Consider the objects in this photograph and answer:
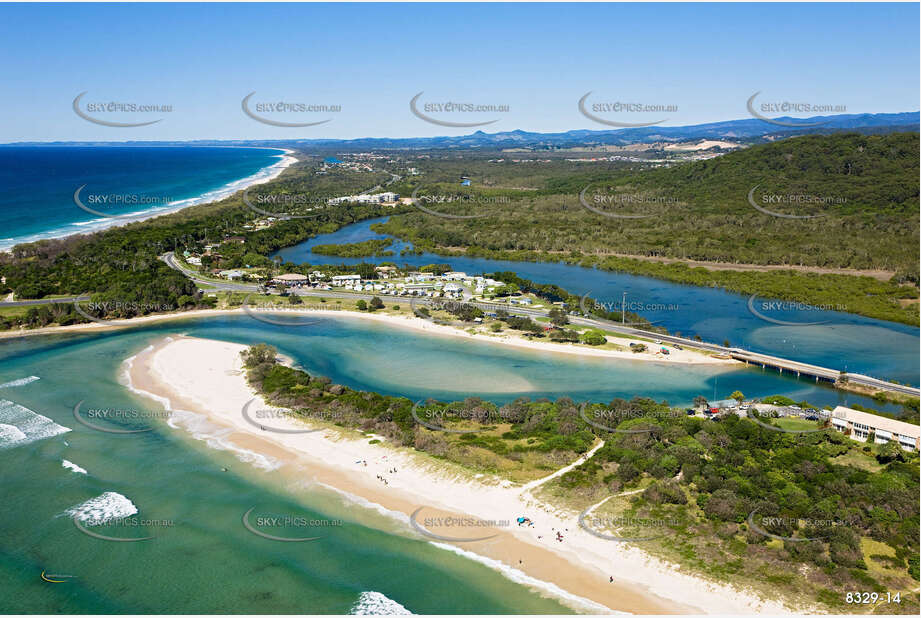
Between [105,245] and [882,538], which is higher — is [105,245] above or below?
above

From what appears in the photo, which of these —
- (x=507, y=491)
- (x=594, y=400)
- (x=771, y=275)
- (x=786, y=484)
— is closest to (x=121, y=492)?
(x=507, y=491)

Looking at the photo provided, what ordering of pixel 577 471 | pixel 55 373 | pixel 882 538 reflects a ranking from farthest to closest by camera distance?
pixel 55 373
pixel 577 471
pixel 882 538

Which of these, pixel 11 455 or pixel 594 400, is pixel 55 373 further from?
pixel 594 400

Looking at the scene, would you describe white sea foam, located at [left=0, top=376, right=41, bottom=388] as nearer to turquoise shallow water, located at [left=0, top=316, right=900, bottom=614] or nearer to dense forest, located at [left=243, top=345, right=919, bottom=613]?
turquoise shallow water, located at [left=0, top=316, right=900, bottom=614]

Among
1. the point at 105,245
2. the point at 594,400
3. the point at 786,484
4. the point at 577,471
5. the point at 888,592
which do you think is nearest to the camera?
the point at 888,592
